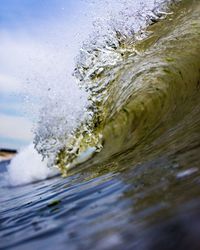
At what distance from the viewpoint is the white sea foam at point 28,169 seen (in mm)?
6390

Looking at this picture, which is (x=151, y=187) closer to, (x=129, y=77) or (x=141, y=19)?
(x=129, y=77)

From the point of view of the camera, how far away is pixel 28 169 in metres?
7.16

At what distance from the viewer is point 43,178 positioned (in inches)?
245

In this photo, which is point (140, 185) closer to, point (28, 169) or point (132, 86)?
point (132, 86)

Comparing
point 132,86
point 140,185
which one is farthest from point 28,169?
point 140,185

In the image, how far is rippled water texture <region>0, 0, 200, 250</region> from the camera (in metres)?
1.52

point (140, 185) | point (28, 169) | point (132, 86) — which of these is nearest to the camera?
point (140, 185)

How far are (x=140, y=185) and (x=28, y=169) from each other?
5092mm

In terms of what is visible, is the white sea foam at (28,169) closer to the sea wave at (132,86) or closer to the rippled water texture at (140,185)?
the sea wave at (132,86)

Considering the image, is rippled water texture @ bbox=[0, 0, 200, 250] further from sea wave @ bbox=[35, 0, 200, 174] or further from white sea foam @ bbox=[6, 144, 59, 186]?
white sea foam @ bbox=[6, 144, 59, 186]

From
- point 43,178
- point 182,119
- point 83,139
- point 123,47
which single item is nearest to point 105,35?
point 123,47

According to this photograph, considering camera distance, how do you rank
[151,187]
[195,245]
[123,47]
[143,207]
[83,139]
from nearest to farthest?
[195,245] → [143,207] → [151,187] → [83,139] → [123,47]

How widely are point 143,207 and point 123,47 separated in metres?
5.92

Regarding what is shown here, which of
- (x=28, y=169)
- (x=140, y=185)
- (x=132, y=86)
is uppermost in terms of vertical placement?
(x=132, y=86)
